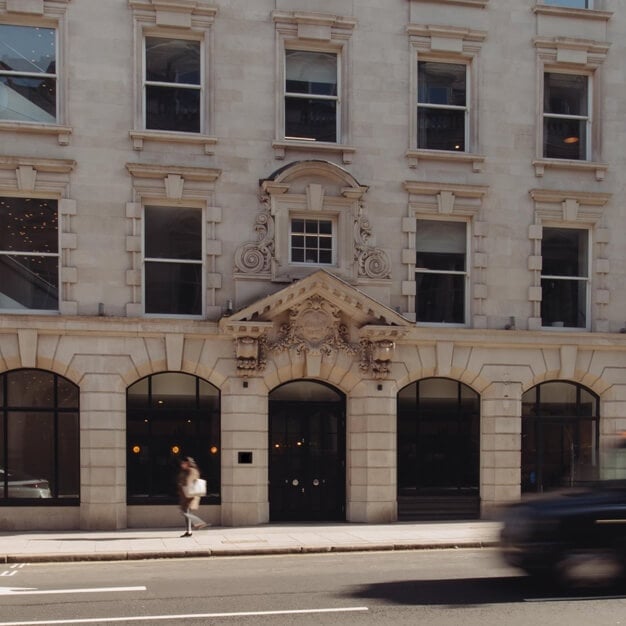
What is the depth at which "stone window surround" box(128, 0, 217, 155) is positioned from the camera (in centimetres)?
1989

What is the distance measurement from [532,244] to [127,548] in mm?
12104

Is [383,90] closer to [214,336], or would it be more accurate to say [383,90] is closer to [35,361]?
[214,336]

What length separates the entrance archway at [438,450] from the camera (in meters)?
21.1

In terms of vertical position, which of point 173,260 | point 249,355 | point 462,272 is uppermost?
point 173,260

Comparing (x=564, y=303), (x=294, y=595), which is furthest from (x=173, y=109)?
(x=294, y=595)

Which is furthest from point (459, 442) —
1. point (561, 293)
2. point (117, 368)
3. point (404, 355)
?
point (117, 368)

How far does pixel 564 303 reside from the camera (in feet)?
72.8

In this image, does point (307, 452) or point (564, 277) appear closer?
point (307, 452)

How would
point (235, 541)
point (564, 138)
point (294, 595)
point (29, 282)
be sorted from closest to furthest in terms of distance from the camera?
point (294, 595) < point (235, 541) < point (29, 282) < point (564, 138)

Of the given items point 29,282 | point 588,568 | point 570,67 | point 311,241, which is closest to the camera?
point 588,568

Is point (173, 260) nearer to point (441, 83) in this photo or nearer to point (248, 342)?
point (248, 342)

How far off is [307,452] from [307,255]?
15.3ft

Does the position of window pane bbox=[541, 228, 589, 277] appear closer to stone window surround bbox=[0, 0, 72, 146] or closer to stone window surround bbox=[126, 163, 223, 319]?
stone window surround bbox=[126, 163, 223, 319]

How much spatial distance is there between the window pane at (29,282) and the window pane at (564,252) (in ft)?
38.8
